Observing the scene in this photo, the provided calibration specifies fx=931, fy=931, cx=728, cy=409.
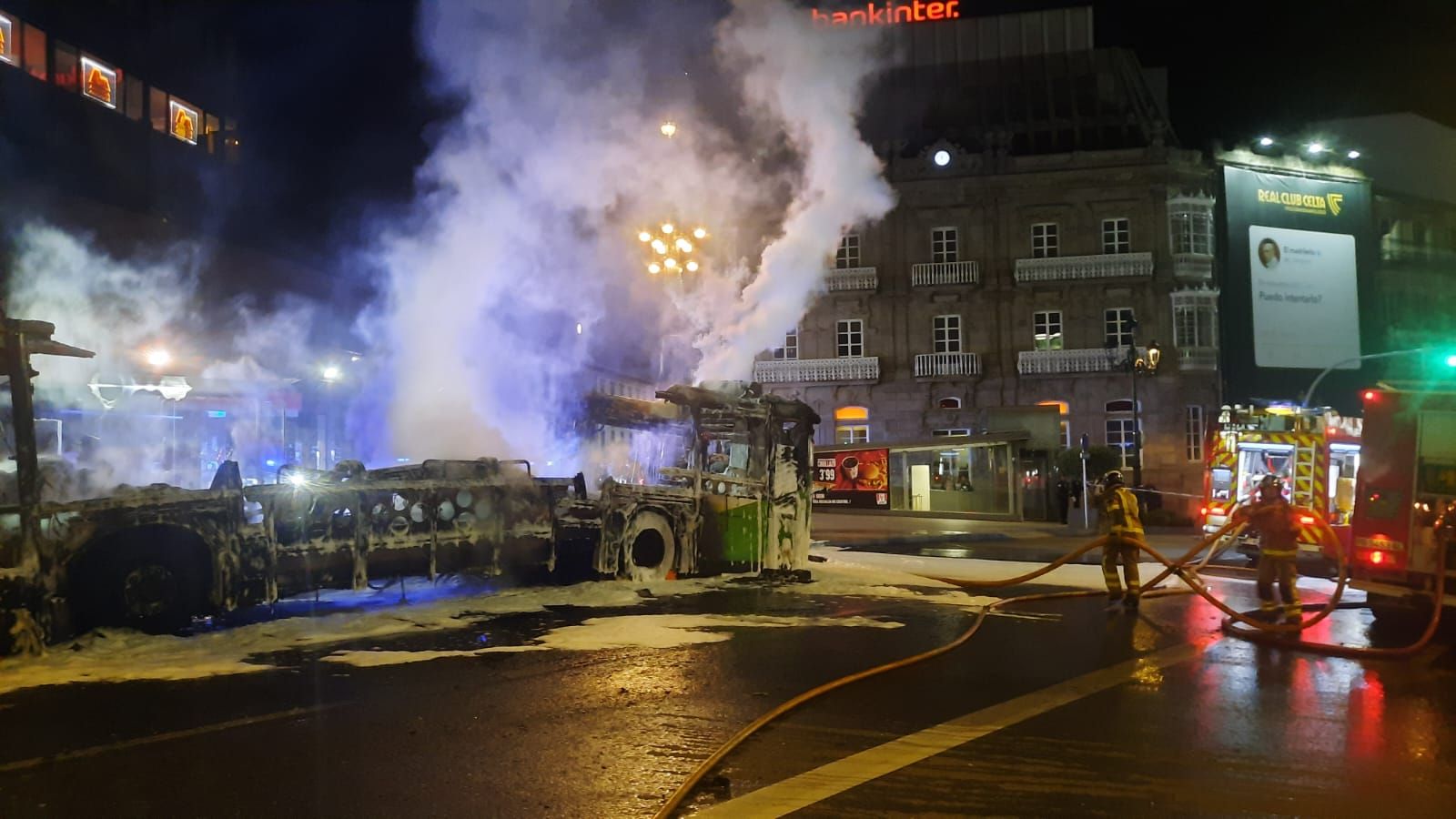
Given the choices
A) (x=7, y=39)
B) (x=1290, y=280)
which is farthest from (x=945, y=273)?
(x=7, y=39)

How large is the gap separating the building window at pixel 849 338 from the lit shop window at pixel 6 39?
26234 mm

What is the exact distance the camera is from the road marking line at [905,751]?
14.9ft

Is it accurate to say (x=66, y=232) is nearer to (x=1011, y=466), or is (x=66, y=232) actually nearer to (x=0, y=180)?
(x=0, y=180)

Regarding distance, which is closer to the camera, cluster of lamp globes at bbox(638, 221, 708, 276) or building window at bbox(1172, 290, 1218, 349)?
cluster of lamp globes at bbox(638, 221, 708, 276)

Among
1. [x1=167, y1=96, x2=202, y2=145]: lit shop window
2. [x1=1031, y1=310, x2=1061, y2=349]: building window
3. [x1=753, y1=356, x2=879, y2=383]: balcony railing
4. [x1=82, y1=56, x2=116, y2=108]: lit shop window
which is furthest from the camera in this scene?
[x1=753, y1=356, x2=879, y2=383]: balcony railing

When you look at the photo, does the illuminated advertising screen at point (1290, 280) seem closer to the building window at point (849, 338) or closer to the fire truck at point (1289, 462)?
the building window at point (849, 338)

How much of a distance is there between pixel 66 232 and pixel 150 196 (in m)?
11.1

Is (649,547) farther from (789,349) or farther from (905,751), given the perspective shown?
(789,349)

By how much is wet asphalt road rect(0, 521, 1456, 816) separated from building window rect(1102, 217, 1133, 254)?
27.8 meters

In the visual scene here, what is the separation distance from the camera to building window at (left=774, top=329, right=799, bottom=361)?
3550 cm

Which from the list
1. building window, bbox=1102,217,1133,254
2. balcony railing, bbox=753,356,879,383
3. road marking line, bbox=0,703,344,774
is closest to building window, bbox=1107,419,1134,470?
building window, bbox=1102,217,1133,254

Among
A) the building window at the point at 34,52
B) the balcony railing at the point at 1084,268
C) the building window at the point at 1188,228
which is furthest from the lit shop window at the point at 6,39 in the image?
the building window at the point at 1188,228

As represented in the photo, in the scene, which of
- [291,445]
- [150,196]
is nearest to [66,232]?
[291,445]

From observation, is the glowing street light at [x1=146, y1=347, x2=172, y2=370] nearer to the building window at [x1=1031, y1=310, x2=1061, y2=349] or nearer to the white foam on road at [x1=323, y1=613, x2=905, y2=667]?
the white foam on road at [x1=323, y1=613, x2=905, y2=667]
